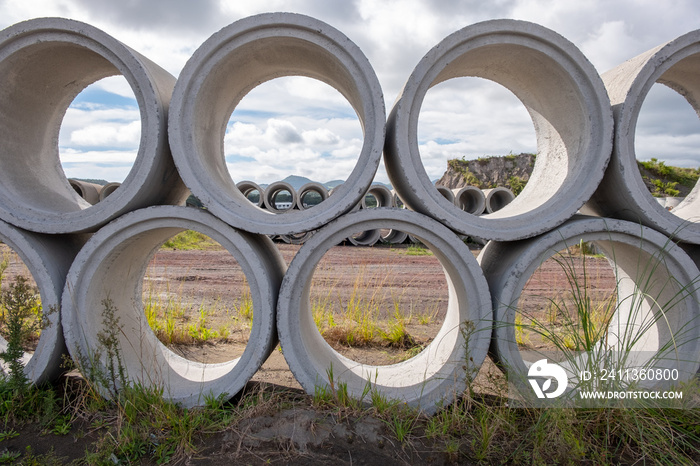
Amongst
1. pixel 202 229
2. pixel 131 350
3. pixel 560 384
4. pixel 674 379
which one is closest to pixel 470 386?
pixel 560 384

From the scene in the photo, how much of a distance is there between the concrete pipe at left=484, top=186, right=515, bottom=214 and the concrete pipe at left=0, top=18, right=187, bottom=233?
A: 10666 mm

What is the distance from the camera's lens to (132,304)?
3441mm

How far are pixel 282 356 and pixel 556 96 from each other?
2855 mm

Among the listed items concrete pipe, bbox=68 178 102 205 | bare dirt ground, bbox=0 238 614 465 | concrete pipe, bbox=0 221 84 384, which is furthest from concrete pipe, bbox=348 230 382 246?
concrete pipe, bbox=0 221 84 384

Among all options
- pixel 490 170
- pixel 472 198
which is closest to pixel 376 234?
pixel 472 198

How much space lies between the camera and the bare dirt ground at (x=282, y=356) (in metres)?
2.14

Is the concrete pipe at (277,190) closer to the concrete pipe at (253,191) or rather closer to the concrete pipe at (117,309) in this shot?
the concrete pipe at (253,191)

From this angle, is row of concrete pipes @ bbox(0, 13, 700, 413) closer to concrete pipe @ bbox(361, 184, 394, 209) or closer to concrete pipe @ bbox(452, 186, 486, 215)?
concrete pipe @ bbox(452, 186, 486, 215)

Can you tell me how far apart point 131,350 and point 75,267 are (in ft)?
2.61

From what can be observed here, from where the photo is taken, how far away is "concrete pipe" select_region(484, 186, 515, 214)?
41.0 feet

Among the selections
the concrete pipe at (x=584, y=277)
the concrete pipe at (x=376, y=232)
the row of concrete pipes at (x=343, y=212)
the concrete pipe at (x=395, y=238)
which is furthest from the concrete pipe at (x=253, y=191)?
the concrete pipe at (x=584, y=277)

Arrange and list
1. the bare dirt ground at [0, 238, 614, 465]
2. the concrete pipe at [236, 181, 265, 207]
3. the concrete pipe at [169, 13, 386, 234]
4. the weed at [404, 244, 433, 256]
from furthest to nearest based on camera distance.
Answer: the concrete pipe at [236, 181, 265, 207] → the weed at [404, 244, 433, 256] → the concrete pipe at [169, 13, 386, 234] → the bare dirt ground at [0, 238, 614, 465]

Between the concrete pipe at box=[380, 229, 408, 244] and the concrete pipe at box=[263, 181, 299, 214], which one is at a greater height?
the concrete pipe at box=[263, 181, 299, 214]

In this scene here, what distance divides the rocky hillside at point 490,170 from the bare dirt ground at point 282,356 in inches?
578
